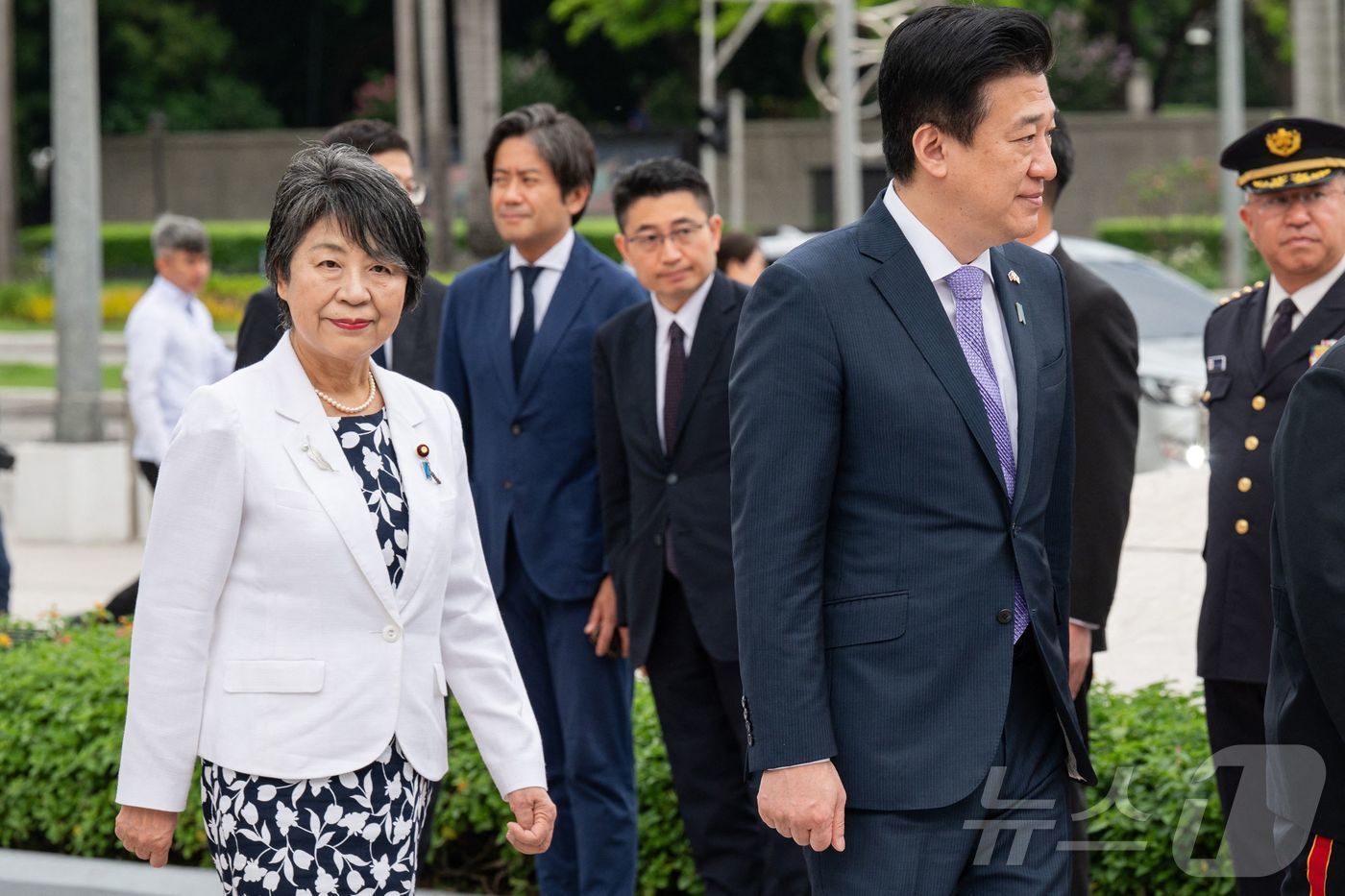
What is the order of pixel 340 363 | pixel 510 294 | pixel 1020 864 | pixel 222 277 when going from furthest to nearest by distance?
pixel 222 277 → pixel 510 294 → pixel 340 363 → pixel 1020 864

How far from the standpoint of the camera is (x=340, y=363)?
3.26 metres

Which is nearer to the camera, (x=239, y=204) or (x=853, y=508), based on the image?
(x=853, y=508)

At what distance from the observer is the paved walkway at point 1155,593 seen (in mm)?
7027

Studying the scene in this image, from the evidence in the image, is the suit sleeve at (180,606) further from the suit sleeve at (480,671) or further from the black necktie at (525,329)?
the black necktie at (525,329)

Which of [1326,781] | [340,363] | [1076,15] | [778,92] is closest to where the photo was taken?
[1326,781]

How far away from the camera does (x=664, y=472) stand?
15.0 ft

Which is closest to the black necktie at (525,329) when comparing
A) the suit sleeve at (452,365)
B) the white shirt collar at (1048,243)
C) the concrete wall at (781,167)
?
the suit sleeve at (452,365)

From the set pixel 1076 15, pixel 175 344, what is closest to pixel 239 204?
pixel 1076 15

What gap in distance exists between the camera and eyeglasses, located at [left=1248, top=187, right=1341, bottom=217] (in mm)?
4289

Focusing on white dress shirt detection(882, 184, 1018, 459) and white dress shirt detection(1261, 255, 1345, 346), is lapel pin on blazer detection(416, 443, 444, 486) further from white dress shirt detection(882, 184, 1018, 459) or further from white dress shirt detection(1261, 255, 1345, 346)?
white dress shirt detection(1261, 255, 1345, 346)

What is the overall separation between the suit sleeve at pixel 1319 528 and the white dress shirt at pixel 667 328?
7.05 feet

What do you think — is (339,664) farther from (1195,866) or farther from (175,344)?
(175,344)

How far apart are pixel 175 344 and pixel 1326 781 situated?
8.02m

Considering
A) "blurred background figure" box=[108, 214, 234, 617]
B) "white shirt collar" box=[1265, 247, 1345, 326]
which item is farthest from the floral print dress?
"blurred background figure" box=[108, 214, 234, 617]
